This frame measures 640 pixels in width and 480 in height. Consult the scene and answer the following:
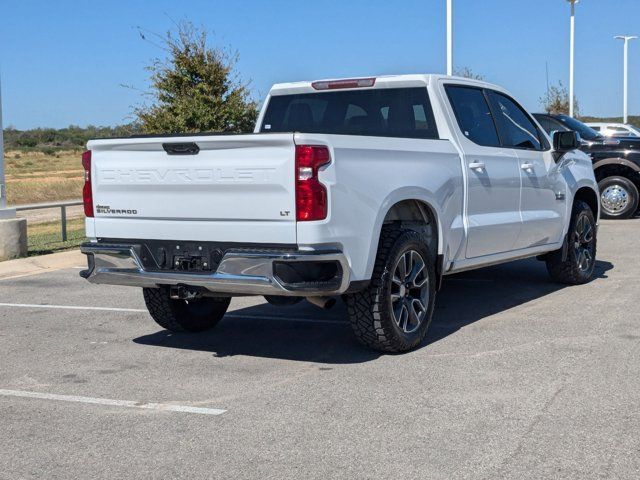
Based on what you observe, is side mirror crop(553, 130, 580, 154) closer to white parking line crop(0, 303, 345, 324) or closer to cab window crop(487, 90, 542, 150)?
cab window crop(487, 90, 542, 150)

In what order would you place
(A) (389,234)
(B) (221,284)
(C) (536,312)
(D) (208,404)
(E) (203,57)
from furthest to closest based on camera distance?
(E) (203,57) → (C) (536,312) → (A) (389,234) → (B) (221,284) → (D) (208,404)

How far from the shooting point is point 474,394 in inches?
216

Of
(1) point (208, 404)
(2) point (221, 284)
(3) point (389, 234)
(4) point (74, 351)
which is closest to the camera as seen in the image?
(1) point (208, 404)

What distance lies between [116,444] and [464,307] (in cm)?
447

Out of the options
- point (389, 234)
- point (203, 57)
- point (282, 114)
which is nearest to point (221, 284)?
point (389, 234)

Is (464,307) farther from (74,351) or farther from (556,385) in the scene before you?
(74,351)

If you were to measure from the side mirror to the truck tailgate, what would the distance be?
402 centimetres

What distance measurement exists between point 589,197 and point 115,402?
6.16 meters

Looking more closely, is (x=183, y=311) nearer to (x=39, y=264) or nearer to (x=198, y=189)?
(x=198, y=189)

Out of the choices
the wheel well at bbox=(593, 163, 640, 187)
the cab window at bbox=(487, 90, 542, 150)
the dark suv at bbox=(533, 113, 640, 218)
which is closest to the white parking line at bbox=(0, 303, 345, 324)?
the cab window at bbox=(487, 90, 542, 150)

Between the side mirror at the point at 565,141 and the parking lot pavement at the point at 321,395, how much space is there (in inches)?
56.5

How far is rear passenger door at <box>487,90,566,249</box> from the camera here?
826 cm

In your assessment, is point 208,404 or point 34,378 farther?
point 34,378

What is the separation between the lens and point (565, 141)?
884 cm
